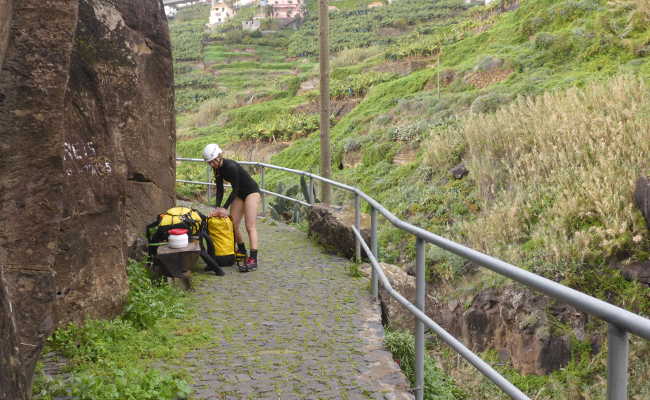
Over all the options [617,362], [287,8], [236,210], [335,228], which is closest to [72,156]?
[236,210]

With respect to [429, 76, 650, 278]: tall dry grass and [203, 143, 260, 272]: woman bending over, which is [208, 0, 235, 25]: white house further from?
[203, 143, 260, 272]: woman bending over

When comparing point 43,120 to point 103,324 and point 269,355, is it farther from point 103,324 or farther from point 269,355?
point 269,355

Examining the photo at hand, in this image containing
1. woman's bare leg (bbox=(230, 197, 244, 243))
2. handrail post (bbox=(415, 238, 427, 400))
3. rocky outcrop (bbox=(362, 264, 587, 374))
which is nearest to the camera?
handrail post (bbox=(415, 238, 427, 400))

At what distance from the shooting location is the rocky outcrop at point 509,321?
6.18 meters

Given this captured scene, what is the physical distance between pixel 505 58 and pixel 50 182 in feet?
55.6

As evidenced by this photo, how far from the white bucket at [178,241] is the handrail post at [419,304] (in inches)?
137

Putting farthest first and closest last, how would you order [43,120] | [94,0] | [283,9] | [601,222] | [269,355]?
[283,9], [601,222], [94,0], [269,355], [43,120]

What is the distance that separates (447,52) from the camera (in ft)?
87.6

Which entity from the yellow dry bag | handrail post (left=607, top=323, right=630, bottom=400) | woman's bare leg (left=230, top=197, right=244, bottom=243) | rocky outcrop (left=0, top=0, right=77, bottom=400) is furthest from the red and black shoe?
handrail post (left=607, top=323, right=630, bottom=400)

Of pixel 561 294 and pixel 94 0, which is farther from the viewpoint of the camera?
pixel 94 0

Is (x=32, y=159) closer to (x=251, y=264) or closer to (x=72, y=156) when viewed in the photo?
(x=72, y=156)

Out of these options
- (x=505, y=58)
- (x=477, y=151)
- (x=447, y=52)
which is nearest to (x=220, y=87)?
(x=447, y=52)

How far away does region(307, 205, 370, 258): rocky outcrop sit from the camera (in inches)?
361

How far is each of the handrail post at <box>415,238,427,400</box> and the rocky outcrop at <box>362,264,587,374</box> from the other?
140cm
